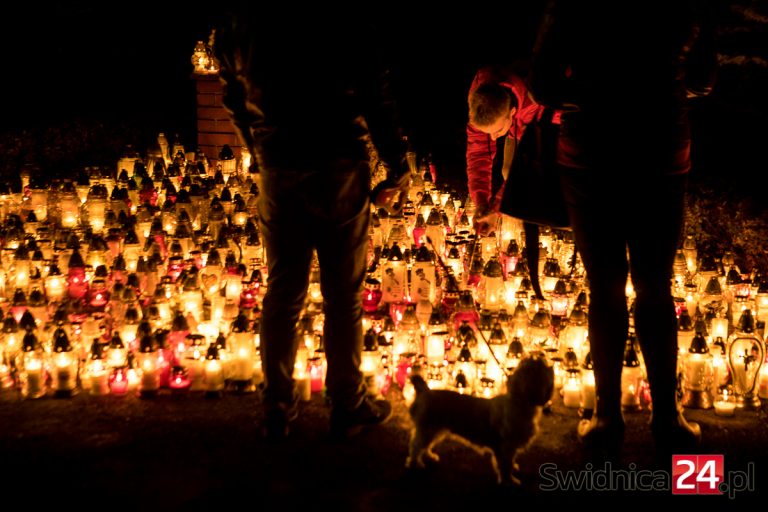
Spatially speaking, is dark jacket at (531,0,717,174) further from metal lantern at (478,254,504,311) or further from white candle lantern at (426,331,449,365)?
metal lantern at (478,254,504,311)

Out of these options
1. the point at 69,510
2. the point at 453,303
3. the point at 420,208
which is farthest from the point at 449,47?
the point at 69,510

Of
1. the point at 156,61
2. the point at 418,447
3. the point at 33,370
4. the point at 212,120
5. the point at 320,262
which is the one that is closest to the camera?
the point at 418,447

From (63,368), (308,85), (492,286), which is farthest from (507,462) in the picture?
(63,368)

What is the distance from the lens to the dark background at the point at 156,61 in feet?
42.5

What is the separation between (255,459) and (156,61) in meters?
13.6

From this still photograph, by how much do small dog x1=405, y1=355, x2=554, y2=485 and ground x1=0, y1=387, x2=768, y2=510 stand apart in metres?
0.13

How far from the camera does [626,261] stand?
3.52 metres

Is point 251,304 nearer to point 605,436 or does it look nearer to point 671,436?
point 605,436

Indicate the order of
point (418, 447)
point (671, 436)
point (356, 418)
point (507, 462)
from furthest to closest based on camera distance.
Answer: point (356, 418), point (671, 436), point (418, 447), point (507, 462)

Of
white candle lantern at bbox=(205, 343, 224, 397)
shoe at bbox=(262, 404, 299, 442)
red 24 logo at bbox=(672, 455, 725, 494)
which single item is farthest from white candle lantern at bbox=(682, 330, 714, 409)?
white candle lantern at bbox=(205, 343, 224, 397)

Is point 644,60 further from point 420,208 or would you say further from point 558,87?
point 420,208

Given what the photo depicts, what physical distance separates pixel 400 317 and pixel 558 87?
2.01 meters

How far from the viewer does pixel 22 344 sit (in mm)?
4504

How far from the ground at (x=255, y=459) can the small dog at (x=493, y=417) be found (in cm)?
13
